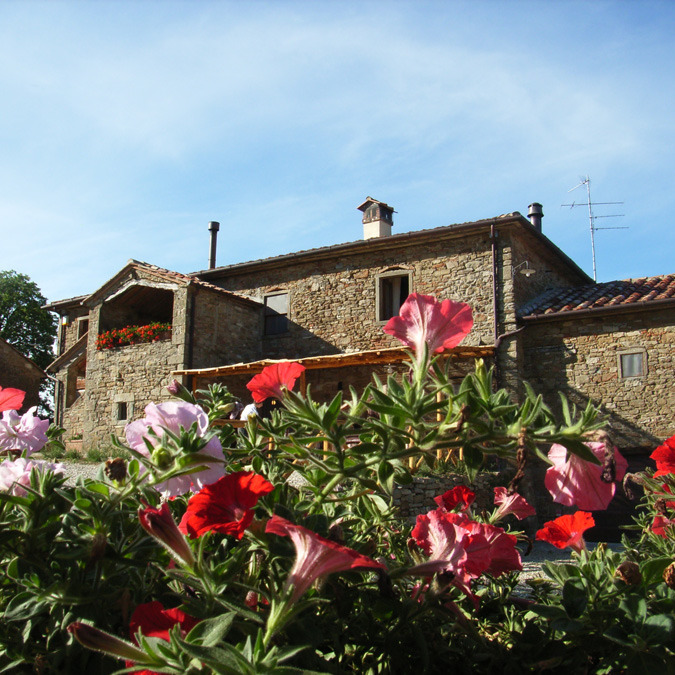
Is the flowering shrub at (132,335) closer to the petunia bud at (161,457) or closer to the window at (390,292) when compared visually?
the window at (390,292)

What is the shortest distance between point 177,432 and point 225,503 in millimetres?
236

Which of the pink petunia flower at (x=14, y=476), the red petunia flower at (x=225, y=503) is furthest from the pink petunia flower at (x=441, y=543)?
the pink petunia flower at (x=14, y=476)

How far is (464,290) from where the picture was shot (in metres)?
13.4

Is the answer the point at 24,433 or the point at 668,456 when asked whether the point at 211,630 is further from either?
the point at 668,456

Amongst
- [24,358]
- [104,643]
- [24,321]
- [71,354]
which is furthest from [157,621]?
[24,321]

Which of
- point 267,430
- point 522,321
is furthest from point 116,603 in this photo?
point 522,321

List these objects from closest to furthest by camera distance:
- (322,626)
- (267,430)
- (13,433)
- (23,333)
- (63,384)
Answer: (322,626), (267,430), (13,433), (63,384), (23,333)

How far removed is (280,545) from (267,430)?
0.33 meters

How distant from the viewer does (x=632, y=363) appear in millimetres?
Answer: 11727

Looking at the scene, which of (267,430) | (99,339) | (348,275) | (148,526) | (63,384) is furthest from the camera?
(63,384)

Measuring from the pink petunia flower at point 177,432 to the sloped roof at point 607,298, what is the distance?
38.7ft

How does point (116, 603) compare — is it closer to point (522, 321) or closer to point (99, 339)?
point (522, 321)

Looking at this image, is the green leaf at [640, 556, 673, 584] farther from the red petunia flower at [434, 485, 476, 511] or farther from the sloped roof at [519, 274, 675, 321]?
the sloped roof at [519, 274, 675, 321]

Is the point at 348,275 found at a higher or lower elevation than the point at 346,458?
higher
